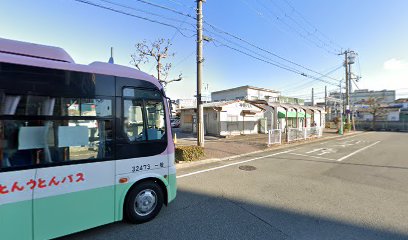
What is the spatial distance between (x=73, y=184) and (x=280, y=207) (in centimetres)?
408

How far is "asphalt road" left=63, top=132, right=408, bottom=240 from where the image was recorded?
138 inches

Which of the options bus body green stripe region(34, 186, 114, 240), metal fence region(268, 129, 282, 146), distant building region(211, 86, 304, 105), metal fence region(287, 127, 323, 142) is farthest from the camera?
distant building region(211, 86, 304, 105)

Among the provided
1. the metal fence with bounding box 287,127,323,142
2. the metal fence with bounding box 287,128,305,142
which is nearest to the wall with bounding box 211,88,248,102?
the metal fence with bounding box 287,127,323,142

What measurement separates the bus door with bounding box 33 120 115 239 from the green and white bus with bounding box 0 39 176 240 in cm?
1

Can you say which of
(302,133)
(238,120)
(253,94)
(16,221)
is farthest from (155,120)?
(253,94)

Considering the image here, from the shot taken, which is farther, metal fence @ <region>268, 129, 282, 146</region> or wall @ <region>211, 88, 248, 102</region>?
wall @ <region>211, 88, 248, 102</region>

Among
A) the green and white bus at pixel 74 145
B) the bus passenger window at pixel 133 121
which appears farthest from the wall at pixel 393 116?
the bus passenger window at pixel 133 121

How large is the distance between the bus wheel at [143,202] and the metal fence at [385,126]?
43290 mm

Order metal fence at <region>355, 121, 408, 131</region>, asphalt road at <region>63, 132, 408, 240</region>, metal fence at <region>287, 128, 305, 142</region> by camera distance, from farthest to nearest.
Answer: metal fence at <region>355, 121, 408, 131</region>
metal fence at <region>287, 128, 305, 142</region>
asphalt road at <region>63, 132, 408, 240</region>

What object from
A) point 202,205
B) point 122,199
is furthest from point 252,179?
point 122,199

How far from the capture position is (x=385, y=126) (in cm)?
3503

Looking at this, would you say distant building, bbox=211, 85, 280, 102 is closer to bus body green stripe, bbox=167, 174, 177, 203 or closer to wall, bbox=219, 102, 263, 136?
wall, bbox=219, 102, 263, 136

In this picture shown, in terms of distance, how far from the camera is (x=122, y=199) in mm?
3588

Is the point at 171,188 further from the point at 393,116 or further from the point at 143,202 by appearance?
the point at 393,116
